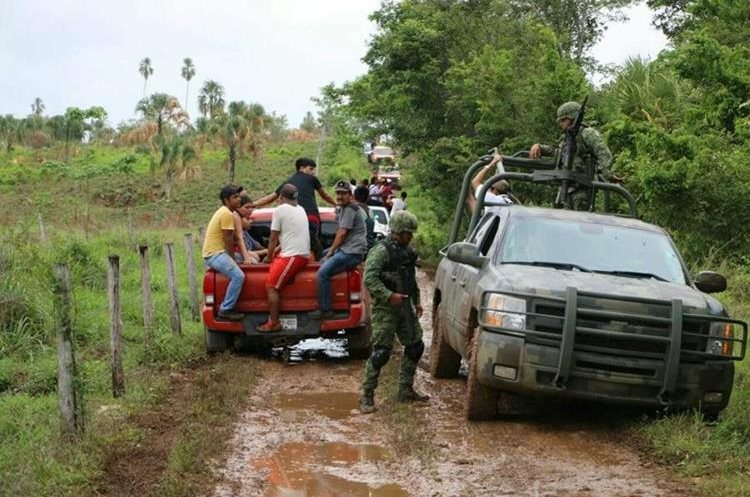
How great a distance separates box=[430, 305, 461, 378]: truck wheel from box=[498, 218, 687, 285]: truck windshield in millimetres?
1703

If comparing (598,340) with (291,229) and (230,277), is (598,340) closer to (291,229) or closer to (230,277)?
(291,229)

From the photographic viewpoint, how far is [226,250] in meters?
11.6

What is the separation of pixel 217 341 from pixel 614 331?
221 inches

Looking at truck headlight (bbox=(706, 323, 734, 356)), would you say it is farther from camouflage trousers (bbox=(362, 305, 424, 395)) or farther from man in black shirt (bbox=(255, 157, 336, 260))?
man in black shirt (bbox=(255, 157, 336, 260))

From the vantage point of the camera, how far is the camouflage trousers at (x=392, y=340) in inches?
345

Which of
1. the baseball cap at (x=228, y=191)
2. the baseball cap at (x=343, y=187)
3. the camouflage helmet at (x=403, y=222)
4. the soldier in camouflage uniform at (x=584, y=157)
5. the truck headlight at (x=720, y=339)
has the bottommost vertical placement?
the truck headlight at (x=720, y=339)

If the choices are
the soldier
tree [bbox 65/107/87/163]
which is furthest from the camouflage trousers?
tree [bbox 65/107/87/163]

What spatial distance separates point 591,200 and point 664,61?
7.71 m

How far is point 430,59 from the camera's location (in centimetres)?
2678

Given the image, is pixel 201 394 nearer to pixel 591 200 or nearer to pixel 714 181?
pixel 591 200

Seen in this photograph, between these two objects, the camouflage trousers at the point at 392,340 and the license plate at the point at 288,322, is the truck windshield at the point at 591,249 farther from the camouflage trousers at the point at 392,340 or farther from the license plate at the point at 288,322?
the license plate at the point at 288,322

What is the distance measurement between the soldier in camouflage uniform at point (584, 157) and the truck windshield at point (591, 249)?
1.91 meters

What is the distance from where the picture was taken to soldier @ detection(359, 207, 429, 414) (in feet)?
28.6

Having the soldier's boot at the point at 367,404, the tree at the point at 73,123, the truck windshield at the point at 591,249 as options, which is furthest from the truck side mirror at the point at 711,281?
the tree at the point at 73,123
